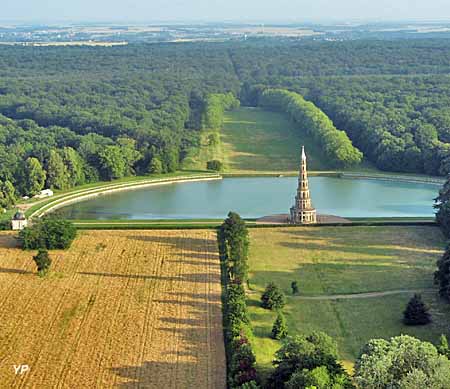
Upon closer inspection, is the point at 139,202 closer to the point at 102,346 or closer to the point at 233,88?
the point at 102,346

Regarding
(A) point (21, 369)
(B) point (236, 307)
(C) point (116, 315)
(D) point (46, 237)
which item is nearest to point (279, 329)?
(B) point (236, 307)

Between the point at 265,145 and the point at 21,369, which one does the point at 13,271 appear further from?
the point at 265,145

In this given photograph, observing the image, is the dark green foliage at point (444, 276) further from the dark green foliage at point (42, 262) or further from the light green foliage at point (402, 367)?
the dark green foliage at point (42, 262)

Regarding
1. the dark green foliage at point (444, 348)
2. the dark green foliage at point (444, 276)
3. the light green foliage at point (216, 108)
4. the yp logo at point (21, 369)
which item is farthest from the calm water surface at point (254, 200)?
the yp logo at point (21, 369)

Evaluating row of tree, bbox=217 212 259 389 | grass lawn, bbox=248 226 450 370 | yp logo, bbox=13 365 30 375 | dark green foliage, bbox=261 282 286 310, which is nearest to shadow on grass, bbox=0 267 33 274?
row of tree, bbox=217 212 259 389

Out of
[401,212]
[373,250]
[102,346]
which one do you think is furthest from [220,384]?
[401,212]

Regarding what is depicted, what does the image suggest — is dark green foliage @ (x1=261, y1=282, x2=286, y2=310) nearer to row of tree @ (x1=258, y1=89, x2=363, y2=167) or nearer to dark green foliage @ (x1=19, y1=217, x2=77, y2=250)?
dark green foliage @ (x1=19, y1=217, x2=77, y2=250)
